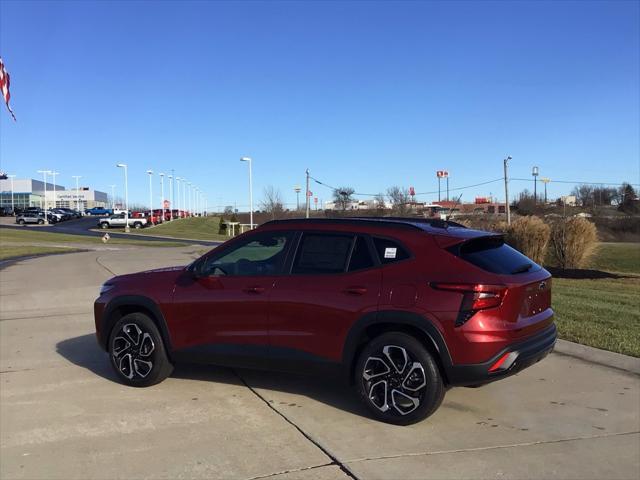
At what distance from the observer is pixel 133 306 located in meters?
5.64

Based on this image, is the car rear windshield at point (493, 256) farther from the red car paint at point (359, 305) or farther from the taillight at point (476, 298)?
the taillight at point (476, 298)

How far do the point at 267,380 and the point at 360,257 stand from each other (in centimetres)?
182

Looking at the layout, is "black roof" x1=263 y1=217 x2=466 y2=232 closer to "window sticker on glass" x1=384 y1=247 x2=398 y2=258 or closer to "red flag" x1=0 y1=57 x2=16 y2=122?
"window sticker on glass" x1=384 y1=247 x2=398 y2=258

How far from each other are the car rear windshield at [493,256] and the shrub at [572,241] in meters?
17.9

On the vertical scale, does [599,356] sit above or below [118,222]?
below

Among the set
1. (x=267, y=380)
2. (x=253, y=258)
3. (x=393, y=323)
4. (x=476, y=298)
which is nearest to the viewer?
(x=476, y=298)

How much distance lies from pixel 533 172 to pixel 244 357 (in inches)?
2268

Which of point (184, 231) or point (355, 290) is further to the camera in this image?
point (184, 231)

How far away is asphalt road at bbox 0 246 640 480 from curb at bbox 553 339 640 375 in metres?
0.17

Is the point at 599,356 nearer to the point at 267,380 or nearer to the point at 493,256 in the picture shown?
the point at 493,256

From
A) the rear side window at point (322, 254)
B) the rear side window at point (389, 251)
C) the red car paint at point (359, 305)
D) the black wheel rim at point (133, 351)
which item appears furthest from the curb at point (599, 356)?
the black wheel rim at point (133, 351)

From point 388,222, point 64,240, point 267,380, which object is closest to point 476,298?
point 388,222

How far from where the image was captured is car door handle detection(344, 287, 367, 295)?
4441 millimetres

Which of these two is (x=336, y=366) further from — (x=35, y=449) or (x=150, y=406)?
(x=35, y=449)
